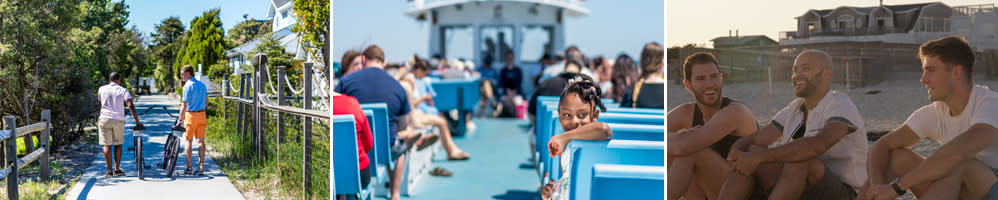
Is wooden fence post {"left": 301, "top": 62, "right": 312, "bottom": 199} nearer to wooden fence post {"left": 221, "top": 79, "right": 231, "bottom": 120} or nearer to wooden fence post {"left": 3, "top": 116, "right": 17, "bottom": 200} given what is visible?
wooden fence post {"left": 221, "top": 79, "right": 231, "bottom": 120}

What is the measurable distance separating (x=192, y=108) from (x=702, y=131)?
198 cm

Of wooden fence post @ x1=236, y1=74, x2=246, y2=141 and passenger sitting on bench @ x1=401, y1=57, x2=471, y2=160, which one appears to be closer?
wooden fence post @ x1=236, y1=74, x2=246, y2=141

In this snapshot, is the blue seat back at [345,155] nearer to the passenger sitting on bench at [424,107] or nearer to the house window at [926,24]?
the house window at [926,24]

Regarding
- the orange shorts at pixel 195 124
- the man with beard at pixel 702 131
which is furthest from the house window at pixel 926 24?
the orange shorts at pixel 195 124

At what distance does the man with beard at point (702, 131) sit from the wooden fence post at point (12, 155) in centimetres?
235

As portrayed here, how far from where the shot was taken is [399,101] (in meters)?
4.23

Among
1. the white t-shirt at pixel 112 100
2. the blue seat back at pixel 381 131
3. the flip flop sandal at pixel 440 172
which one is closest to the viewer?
the white t-shirt at pixel 112 100

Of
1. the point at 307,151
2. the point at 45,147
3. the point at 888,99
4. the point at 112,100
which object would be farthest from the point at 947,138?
the point at 45,147

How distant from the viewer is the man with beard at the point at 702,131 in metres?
2.42

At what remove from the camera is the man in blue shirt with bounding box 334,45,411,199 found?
4028 millimetres

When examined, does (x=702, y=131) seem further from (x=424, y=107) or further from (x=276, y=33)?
(x=424, y=107)

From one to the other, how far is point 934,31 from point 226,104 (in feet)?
8.43

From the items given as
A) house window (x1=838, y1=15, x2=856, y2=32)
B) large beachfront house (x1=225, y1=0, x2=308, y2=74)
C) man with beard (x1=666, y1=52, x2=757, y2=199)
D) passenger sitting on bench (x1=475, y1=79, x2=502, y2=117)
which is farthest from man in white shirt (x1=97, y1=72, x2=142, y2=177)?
passenger sitting on bench (x1=475, y1=79, x2=502, y2=117)

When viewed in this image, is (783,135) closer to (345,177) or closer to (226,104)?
(345,177)
